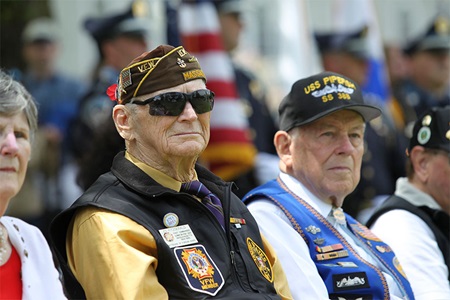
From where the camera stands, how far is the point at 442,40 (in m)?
11.3

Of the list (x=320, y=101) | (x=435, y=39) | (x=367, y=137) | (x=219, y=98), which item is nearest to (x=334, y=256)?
(x=320, y=101)

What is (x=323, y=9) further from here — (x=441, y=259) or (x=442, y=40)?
(x=441, y=259)

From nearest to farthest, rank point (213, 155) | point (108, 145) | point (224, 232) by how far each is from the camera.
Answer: point (224, 232)
point (108, 145)
point (213, 155)

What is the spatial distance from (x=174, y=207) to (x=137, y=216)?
7.4 inches

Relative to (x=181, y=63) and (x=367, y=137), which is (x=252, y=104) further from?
(x=181, y=63)

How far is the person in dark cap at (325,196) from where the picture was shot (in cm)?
463

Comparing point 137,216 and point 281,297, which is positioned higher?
point 137,216

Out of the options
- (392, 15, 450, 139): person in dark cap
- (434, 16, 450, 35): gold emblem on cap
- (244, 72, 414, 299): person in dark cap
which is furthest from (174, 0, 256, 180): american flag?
(434, 16, 450, 35): gold emblem on cap

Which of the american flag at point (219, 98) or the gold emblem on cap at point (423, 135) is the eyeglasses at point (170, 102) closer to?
the gold emblem on cap at point (423, 135)

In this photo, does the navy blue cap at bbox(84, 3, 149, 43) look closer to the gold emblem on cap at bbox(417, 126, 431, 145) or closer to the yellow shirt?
the gold emblem on cap at bbox(417, 126, 431, 145)

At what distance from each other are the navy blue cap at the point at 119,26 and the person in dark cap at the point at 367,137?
231 cm

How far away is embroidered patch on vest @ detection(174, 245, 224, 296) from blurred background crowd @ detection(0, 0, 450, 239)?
2.24 m

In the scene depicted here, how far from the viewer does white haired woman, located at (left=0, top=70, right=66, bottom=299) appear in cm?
412

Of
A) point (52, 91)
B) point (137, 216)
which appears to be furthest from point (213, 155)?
point (137, 216)
